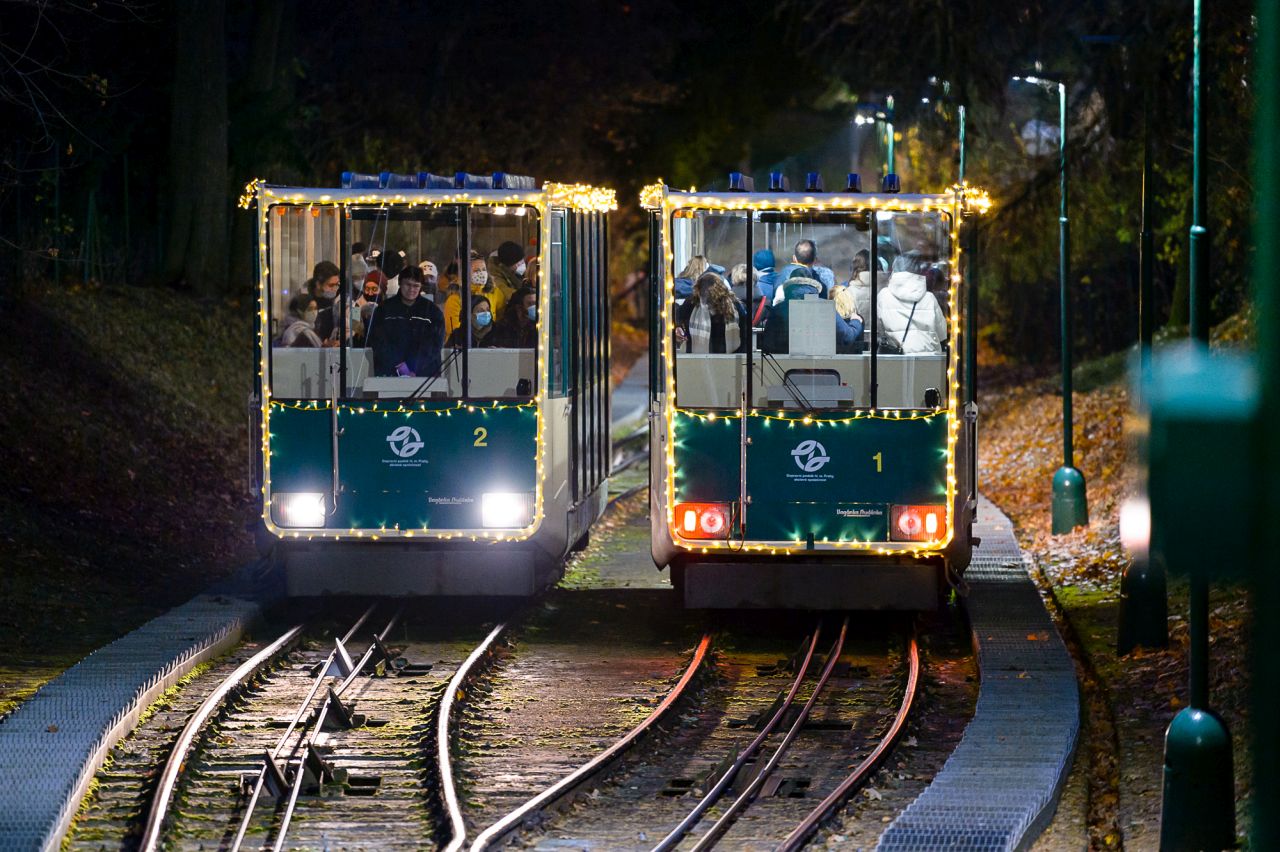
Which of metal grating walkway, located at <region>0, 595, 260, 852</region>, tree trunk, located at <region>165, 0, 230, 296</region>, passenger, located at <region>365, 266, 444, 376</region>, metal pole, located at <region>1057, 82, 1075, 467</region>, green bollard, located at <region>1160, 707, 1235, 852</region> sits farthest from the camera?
tree trunk, located at <region>165, 0, 230, 296</region>

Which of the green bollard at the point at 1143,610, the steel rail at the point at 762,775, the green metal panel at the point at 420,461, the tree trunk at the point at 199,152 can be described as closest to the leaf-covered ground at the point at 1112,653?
the green bollard at the point at 1143,610

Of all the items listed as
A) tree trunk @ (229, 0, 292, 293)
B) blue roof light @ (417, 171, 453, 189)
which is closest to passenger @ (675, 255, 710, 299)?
blue roof light @ (417, 171, 453, 189)

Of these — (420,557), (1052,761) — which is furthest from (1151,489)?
(420,557)

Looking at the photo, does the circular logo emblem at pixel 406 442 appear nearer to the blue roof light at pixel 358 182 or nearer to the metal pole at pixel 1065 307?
the blue roof light at pixel 358 182

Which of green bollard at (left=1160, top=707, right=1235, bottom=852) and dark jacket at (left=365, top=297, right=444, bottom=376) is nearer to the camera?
green bollard at (left=1160, top=707, right=1235, bottom=852)

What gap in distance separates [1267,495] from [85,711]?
9.91 metres

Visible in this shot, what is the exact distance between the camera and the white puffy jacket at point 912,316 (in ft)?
51.3

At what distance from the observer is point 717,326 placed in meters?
15.7

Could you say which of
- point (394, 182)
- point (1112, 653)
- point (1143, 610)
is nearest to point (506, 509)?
point (394, 182)

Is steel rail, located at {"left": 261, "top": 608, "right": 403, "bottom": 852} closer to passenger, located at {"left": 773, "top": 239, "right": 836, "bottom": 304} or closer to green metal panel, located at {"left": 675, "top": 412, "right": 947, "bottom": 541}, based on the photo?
green metal panel, located at {"left": 675, "top": 412, "right": 947, "bottom": 541}

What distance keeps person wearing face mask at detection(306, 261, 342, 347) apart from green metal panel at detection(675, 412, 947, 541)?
3138 mm

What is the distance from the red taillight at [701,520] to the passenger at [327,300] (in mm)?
3012

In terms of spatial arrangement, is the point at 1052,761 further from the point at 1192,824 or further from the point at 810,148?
the point at 810,148

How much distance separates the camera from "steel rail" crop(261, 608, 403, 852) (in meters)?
10.3
